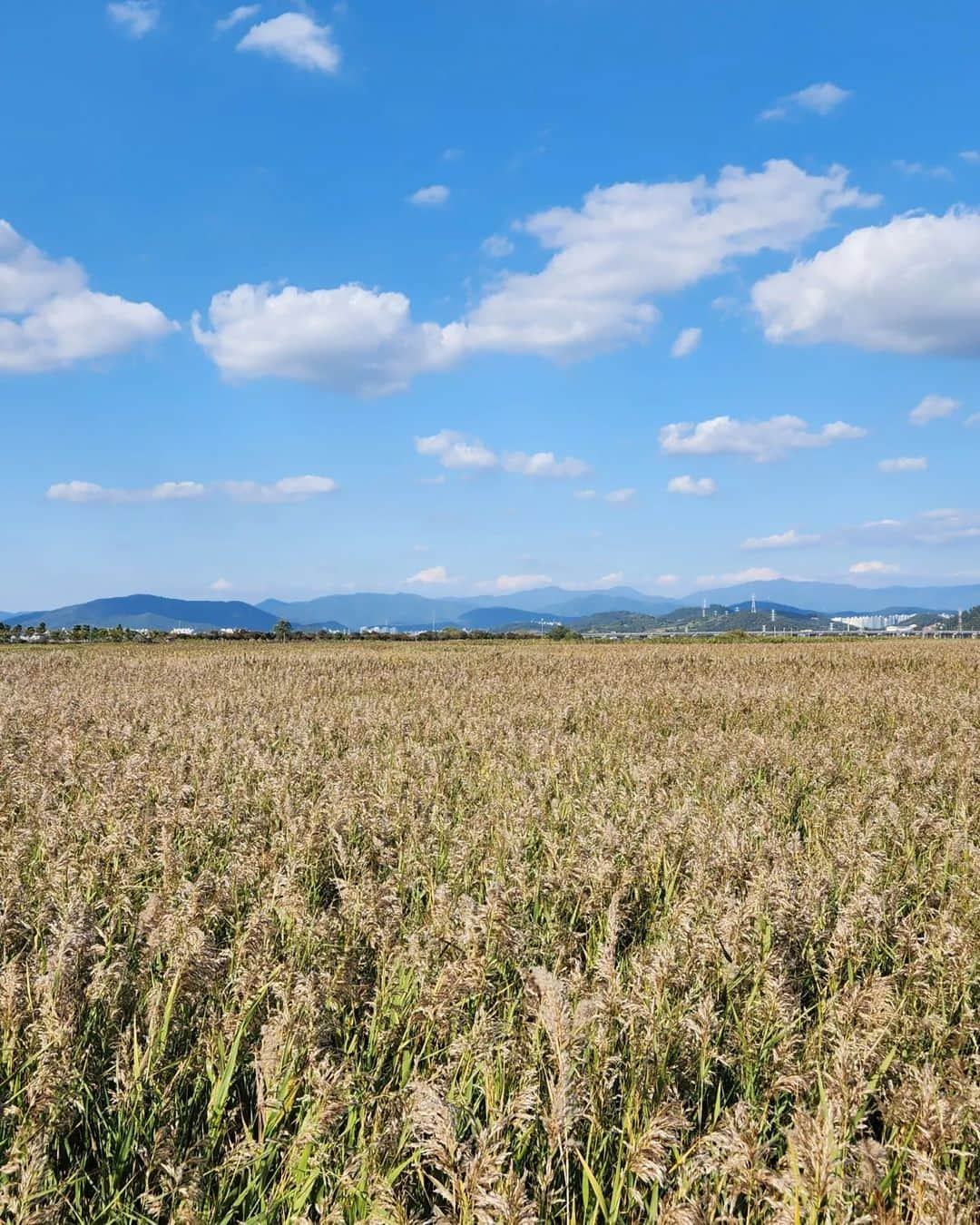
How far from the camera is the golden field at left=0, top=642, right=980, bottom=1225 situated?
2111 millimetres

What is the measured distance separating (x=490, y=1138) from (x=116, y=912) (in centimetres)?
314

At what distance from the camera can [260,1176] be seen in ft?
7.66

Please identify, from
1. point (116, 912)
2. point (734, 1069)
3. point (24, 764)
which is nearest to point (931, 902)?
point (734, 1069)

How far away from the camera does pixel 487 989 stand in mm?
3402

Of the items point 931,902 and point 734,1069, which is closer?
point 734,1069

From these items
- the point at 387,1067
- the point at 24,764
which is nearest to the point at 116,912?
the point at 387,1067

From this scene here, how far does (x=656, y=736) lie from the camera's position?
9906 millimetres

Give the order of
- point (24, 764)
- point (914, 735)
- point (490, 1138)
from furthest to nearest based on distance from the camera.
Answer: point (914, 735)
point (24, 764)
point (490, 1138)

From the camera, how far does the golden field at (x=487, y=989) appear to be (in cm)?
211

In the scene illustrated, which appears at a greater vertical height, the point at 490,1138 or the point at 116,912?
the point at 490,1138

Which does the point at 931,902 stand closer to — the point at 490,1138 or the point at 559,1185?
the point at 559,1185

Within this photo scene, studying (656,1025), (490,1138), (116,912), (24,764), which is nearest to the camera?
(490,1138)

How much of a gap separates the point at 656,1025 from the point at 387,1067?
110cm

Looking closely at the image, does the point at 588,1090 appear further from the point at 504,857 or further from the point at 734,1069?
the point at 504,857
